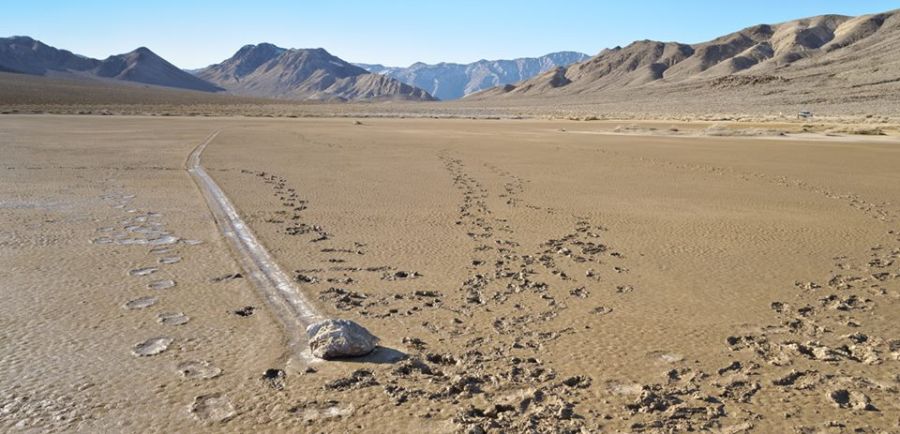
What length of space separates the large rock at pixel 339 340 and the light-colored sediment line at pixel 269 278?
10cm

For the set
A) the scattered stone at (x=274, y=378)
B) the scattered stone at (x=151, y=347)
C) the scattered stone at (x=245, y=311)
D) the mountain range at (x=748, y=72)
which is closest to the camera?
the scattered stone at (x=274, y=378)

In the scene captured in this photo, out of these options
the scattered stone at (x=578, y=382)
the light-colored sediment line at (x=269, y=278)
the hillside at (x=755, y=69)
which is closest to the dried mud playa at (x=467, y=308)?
the scattered stone at (x=578, y=382)

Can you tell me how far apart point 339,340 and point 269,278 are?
7.33 ft

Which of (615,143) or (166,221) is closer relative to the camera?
(166,221)

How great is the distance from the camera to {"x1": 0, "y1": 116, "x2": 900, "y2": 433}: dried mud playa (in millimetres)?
3828

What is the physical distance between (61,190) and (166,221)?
3.82m

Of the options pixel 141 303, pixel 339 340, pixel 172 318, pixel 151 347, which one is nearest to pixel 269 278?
pixel 141 303

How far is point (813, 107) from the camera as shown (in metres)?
63.8

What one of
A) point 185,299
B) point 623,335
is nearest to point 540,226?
point 623,335

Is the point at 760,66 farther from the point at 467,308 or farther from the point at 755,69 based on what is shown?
the point at 467,308

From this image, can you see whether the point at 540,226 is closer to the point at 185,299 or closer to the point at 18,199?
the point at 185,299

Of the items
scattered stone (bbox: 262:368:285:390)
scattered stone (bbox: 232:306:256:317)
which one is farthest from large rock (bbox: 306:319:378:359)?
scattered stone (bbox: 232:306:256:317)

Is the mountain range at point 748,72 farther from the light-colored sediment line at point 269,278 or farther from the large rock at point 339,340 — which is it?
the large rock at point 339,340

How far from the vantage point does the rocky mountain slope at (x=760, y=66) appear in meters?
79.8
